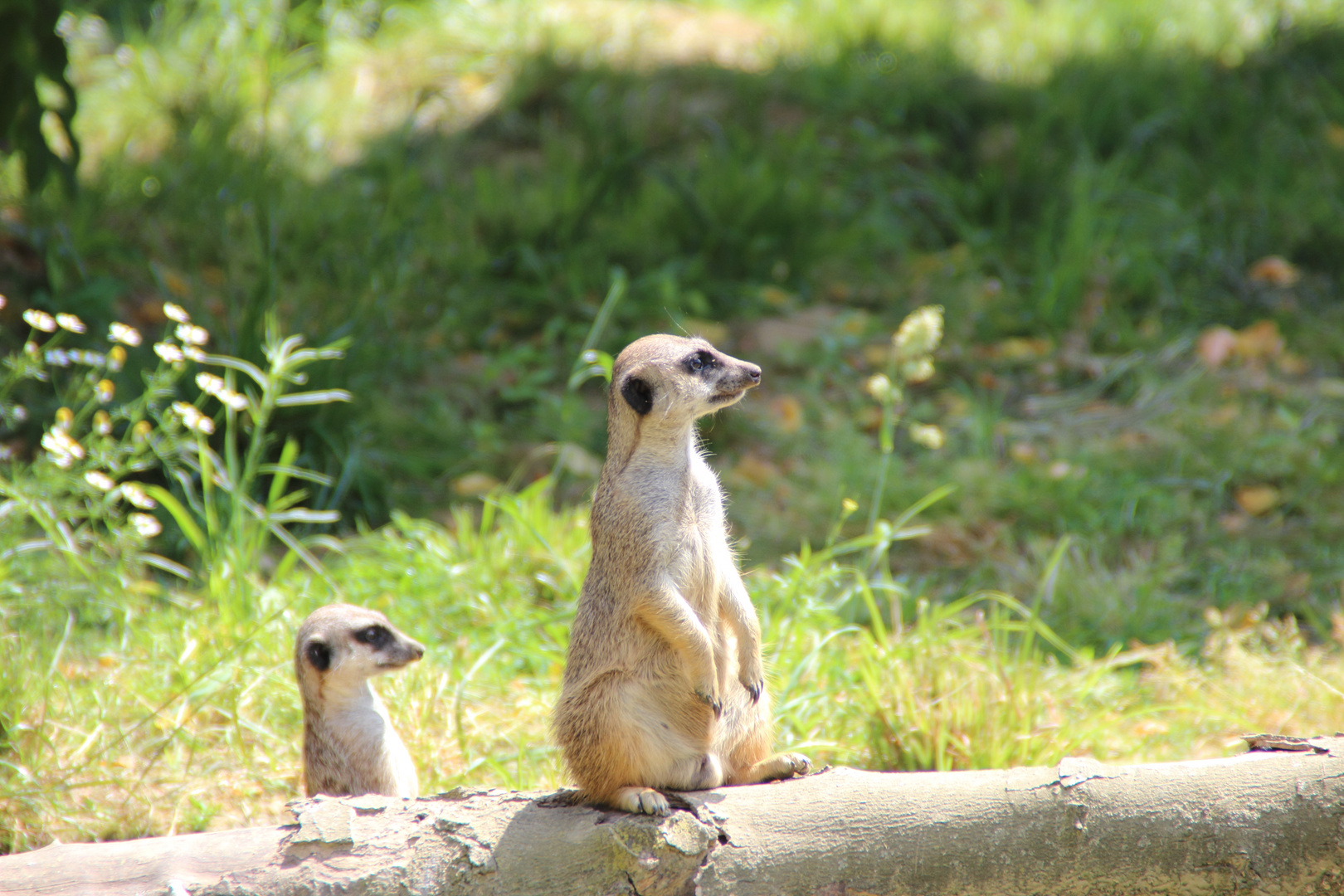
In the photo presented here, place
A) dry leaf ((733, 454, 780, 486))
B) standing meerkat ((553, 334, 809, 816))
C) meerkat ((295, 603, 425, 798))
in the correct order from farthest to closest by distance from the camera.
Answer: dry leaf ((733, 454, 780, 486)) < meerkat ((295, 603, 425, 798)) < standing meerkat ((553, 334, 809, 816))

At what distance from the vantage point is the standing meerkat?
228 cm

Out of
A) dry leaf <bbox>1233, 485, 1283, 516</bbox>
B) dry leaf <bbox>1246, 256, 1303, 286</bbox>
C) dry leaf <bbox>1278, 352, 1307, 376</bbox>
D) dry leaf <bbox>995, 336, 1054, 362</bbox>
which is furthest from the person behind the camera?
dry leaf <bbox>1246, 256, 1303, 286</bbox>

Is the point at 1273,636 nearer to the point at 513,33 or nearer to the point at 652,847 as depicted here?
the point at 652,847

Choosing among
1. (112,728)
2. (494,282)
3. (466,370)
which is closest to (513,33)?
(494,282)

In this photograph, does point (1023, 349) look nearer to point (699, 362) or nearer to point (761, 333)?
point (761, 333)

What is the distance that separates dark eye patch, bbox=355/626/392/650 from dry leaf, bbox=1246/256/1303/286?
5.14m

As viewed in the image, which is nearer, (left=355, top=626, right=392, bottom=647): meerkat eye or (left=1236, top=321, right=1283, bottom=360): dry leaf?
(left=355, top=626, right=392, bottom=647): meerkat eye

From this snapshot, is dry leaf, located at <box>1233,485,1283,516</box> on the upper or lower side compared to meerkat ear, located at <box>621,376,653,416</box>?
lower

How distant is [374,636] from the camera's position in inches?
112

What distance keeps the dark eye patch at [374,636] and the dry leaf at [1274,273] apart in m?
5.14

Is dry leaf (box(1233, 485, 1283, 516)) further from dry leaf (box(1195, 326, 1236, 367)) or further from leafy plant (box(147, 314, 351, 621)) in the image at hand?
leafy plant (box(147, 314, 351, 621))

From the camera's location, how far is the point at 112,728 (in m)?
3.09

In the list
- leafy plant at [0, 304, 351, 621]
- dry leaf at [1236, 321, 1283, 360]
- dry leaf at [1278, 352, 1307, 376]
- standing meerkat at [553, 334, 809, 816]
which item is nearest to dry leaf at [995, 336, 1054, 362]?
dry leaf at [1236, 321, 1283, 360]

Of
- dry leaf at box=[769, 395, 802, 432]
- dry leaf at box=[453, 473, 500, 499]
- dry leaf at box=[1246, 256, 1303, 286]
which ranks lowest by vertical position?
dry leaf at box=[453, 473, 500, 499]
